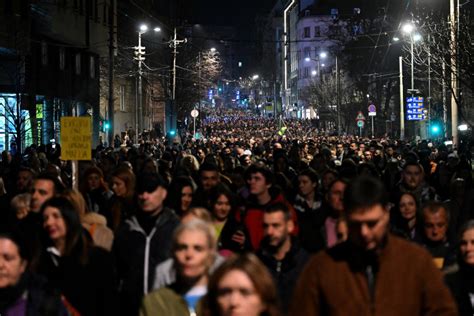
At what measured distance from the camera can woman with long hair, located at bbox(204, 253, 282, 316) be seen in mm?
4535

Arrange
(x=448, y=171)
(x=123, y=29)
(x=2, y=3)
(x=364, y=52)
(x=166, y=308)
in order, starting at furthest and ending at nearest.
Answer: (x=364, y=52) → (x=123, y=29) → (x=2, y=3) → (x=448, y=171) → (x=166, y=308)

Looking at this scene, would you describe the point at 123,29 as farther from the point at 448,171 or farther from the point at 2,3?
the point at 448,171

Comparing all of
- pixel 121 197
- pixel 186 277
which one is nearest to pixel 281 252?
pixel 186 277

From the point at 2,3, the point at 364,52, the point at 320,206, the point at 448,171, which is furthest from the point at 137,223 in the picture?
the point at 364,52

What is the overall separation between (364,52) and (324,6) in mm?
76579

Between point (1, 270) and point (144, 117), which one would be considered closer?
point (1, 270)

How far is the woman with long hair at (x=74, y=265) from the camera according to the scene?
6.33 meters

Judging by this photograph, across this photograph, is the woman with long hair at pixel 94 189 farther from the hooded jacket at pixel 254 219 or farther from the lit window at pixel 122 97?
the lit window at pixel 122 97

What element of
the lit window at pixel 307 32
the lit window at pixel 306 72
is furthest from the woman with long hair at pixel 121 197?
the lit window at pixel 306 72

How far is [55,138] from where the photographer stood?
157 feet

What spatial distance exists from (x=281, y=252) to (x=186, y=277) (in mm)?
1529

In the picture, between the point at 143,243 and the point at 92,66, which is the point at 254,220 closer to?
the point at 143,243

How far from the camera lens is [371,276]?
4.82 metres

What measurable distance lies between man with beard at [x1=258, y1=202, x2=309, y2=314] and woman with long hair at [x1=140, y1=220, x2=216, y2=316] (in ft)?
3.82
